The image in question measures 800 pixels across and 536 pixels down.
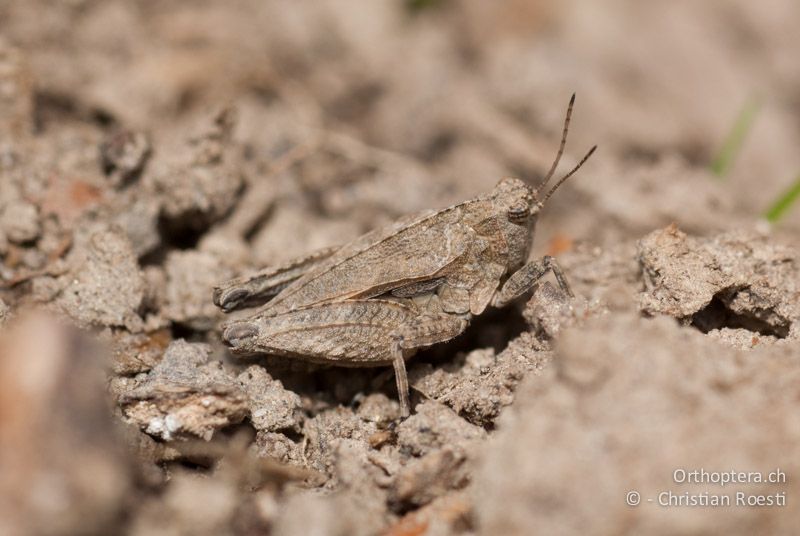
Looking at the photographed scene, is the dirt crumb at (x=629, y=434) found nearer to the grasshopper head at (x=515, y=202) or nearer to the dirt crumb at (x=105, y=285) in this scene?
the grasshopper head at (x=515, y=202)

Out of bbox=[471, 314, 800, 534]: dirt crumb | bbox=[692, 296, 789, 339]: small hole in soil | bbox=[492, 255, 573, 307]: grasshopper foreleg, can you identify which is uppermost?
bbox=[492, 255, 573, 307]: grasshopper foreleg

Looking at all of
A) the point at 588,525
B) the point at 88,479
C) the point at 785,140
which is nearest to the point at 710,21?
the point at 785,140

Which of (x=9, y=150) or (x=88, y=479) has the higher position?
(x=9, y=150)

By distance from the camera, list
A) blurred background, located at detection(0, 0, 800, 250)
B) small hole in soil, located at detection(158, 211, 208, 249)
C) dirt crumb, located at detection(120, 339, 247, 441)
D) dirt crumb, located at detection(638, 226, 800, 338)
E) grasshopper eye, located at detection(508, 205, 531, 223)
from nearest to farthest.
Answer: dirt crumb, located at detection(120, 339, 247, 441)
dirt crumb, located at detection(638, 226, 800, 338)
grasshopper eye, located at detection(508, 205, 531, 223)
small hole in soil, located at detection(158, 211, 208, 249)
blurred background, located at detection(0, 0, 800, 250)

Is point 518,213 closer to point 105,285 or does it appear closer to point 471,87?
point 105,285

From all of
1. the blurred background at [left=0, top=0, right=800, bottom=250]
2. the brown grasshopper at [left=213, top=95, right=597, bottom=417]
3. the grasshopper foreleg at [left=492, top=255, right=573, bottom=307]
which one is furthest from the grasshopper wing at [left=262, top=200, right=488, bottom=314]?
the blurred background at [left=0, top=0, right=800, bottom=250]

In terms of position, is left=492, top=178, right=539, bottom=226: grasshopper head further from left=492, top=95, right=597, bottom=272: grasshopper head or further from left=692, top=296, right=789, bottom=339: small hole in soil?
left=692, top=296, right=789, bottom=339: small hole in soil

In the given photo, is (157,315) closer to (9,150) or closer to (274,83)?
(9,150)
